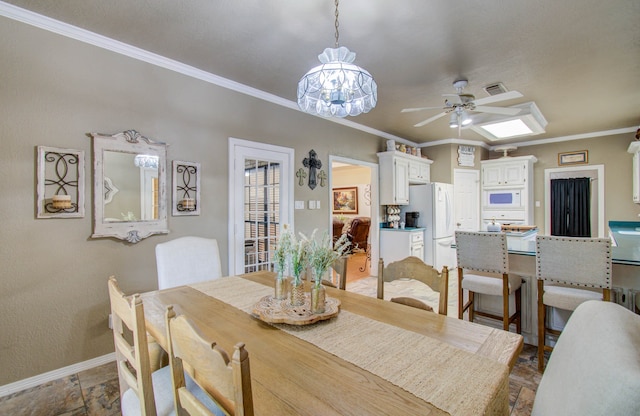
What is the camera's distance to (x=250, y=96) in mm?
3375

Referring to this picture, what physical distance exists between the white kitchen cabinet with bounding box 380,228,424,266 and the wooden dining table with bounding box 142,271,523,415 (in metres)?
3.61

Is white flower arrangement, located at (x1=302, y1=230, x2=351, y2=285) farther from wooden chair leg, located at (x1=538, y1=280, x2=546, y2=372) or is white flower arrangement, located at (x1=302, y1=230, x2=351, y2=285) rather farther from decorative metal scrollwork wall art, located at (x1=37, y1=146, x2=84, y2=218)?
decorative metal scrollwork wall art, located at (x1=37, y1=146, x2=84, y2=218)

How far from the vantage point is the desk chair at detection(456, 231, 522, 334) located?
8.05 ft

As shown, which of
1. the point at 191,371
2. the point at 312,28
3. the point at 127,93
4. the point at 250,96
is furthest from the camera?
the point at 250,96

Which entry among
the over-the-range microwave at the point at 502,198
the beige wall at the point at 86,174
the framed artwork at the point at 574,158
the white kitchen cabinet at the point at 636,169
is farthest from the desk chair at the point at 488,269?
the framed artwork at the point at 574,158

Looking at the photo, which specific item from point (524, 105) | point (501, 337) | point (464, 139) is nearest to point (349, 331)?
point (501, 337)

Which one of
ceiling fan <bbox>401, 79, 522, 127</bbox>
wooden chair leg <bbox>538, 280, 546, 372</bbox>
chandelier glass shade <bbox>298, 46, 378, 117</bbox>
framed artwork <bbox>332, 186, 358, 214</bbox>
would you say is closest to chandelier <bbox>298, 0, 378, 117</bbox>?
chandelier glass shade <bbox>298, 46, 378, 117</bbox>

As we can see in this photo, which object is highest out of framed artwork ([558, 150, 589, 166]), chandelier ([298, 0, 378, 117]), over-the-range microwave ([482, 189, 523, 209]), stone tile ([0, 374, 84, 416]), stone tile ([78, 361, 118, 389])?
framed artwork ([558, 150, 589, 166])

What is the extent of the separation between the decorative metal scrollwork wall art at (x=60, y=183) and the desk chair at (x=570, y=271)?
353 cm

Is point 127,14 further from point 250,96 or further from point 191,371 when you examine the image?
point 191,371

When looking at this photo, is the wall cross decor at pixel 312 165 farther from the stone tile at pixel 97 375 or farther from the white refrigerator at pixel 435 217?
the stone tile at pixel 97 375

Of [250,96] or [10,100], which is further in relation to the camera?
[250,96]

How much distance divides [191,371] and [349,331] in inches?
25.1

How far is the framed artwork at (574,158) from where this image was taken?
18.3ft
